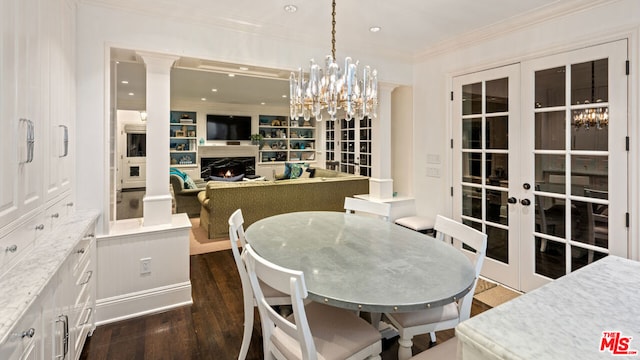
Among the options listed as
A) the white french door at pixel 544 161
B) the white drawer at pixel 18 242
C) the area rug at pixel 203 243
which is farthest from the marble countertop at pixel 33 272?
the white french door at pixel 544 161

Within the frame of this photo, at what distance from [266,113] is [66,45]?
24.2 feet

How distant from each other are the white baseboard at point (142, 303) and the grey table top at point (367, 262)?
101cm

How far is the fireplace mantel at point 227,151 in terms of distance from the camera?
8641 mm

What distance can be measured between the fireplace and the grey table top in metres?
6.82

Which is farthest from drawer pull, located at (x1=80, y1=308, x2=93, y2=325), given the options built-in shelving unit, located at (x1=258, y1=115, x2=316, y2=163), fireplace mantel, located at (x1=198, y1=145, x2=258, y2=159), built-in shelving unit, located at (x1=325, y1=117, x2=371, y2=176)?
built-in shelving unit, located at (x1=258, y1=115, x2=316, y2=163)

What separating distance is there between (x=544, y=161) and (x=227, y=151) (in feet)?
25.3

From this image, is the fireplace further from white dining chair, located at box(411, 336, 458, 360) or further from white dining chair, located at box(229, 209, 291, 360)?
white dining chair, located at box(411, 336, 458, 360)

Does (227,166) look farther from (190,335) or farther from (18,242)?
(18,242)

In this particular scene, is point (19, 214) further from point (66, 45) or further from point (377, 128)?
point (377, 128)

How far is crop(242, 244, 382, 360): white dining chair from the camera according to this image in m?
1.24

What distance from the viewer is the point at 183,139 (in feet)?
28.0

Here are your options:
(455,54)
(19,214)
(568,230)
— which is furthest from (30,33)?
(568,230)

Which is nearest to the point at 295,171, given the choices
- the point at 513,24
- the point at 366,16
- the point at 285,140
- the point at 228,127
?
the point at 285,140

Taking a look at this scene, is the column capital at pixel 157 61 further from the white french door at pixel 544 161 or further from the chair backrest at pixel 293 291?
the white french door at pixel 544 161
